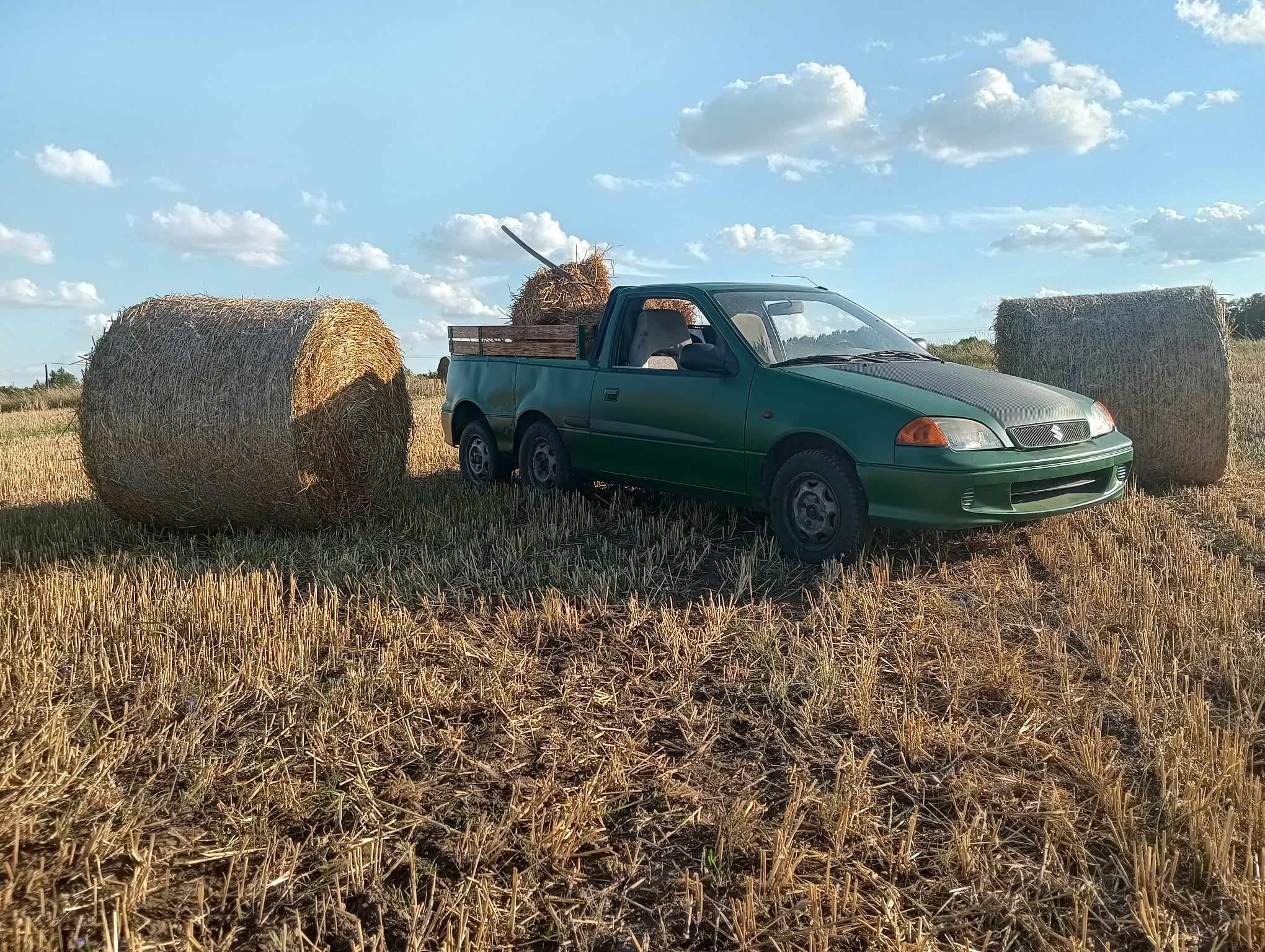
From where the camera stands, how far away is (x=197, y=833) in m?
3.11

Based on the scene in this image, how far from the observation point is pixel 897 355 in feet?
21.7

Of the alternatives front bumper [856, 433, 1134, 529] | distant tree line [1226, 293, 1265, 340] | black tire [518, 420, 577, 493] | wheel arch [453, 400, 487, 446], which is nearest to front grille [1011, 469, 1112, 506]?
front bumper [856, 433, 1134, 529]

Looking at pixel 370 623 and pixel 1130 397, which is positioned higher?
pixel 1130 397

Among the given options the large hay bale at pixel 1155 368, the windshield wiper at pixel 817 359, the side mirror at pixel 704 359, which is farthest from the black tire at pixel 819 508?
the large hay bale at pixel 1155 368

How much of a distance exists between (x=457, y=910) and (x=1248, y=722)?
3107mm

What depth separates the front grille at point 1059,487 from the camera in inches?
218

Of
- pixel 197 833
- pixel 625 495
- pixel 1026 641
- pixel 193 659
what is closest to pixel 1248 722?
pixel 1026 641

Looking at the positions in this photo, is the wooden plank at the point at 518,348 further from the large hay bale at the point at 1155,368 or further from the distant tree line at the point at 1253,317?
the distant tree line at the point at 1253,317

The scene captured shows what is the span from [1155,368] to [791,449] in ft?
14.3

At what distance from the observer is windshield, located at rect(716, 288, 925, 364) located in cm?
631

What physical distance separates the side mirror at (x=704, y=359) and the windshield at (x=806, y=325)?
0.73ft

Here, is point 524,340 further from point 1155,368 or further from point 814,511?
point 1155,368

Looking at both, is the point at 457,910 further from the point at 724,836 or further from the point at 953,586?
the point at 953,586

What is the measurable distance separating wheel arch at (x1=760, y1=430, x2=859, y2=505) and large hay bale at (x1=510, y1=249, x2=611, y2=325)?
4.31m
